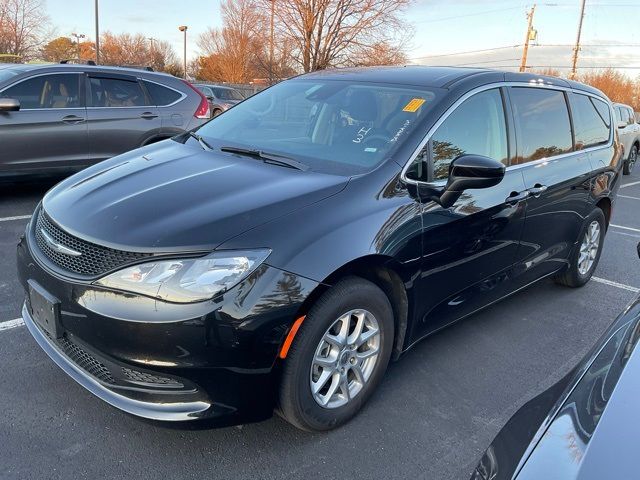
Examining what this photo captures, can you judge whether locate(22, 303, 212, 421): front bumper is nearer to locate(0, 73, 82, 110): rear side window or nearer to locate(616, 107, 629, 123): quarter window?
locate(0, 73, 82, 110): rear side window

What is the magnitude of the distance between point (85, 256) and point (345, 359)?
1.26 m

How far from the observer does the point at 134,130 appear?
6.93 m

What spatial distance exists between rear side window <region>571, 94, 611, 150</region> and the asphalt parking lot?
1650mm

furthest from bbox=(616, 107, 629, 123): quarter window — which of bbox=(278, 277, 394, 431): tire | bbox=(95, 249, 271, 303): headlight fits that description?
bbox=(95, 249, 271, 303): headlight

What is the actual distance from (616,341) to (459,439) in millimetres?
1212

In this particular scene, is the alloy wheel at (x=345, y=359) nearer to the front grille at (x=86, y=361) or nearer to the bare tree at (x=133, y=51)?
the front grille at (x=86, y=361)

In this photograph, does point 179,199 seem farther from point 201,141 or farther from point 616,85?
point 616,85

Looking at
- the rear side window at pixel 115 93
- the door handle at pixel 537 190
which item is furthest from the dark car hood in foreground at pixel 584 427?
the rear side window at pixel 115 93

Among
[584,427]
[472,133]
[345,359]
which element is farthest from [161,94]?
[584,427]

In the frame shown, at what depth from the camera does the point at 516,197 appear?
11.5 feet

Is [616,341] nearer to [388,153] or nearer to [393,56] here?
[388,153]

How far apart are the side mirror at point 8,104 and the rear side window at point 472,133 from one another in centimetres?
489

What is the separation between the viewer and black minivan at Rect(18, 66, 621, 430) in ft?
7.13

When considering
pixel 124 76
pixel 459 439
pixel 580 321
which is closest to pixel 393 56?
pixel 124 76
